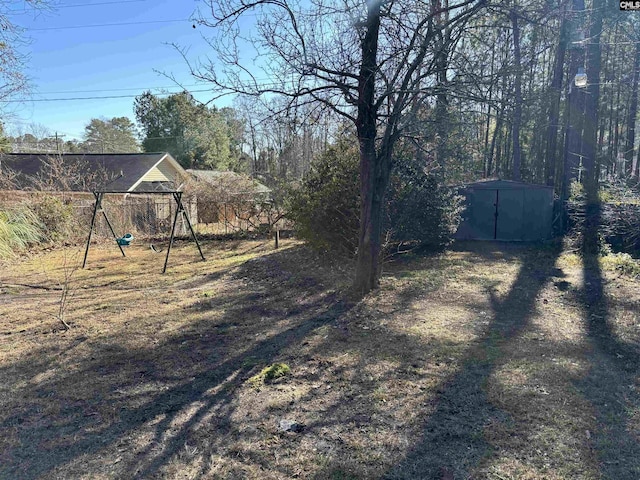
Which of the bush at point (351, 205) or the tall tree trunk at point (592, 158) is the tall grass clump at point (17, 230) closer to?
the bush at point (351, 205)

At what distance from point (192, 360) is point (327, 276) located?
11.8 feet

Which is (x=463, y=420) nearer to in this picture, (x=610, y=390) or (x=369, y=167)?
(x=610, y=390)

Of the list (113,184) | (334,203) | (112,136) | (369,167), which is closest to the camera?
(369,167)

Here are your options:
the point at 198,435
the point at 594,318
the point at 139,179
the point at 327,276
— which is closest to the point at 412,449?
the point at 198,435

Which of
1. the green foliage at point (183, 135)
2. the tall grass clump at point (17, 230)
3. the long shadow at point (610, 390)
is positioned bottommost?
the long shadow at point (610, 390)

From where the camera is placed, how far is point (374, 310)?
5121mm

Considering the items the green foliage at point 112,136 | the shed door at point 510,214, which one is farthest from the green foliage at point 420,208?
the green foliage at point 112,136

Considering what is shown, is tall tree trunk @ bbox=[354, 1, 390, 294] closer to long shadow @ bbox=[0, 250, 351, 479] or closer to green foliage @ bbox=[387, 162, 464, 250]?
long shadow @ bbox=[0, 250, 351, 479]

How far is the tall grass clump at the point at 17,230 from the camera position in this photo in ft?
33.9

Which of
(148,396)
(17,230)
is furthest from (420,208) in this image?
(17,230)

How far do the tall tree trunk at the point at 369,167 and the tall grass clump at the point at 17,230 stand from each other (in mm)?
9271

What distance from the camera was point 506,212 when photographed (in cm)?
1085

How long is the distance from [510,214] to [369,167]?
7.16 m

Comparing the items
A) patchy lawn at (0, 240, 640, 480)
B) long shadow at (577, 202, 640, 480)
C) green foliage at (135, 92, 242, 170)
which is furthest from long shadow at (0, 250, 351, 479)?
green foliage at (135, 92, 242, 170)
